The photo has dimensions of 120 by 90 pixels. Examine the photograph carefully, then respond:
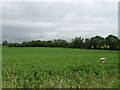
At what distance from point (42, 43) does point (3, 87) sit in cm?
4507

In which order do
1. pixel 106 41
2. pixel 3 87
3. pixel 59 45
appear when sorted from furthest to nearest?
pixel 59 45 < pixel 106 41 < pixel 3 87

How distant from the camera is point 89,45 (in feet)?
136

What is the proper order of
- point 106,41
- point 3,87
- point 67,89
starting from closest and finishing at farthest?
point 67,89 < point 3,87 < point 106,41

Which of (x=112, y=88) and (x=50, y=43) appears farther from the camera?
(x=50, y=43)

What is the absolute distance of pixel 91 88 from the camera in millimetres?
2268

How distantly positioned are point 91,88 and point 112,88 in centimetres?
42

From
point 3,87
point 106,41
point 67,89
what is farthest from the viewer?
point 106,41

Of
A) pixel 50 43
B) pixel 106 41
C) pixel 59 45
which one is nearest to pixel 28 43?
pixel 50 43

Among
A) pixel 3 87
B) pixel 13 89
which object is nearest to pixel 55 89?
pixel 13 89

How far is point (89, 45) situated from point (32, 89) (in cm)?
4058

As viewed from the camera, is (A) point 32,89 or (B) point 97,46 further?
(B) point 97,46

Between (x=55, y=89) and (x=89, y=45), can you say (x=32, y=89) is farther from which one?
(x=89, y=45)

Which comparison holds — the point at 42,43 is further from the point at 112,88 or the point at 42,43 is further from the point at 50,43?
the point at 112,88

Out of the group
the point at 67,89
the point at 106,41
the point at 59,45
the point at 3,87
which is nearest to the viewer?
the point at 67,89
